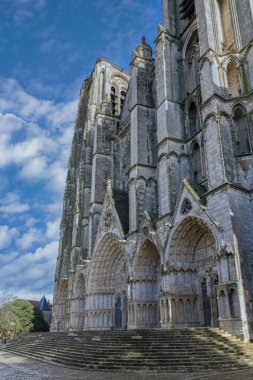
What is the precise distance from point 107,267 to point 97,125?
13.4 m

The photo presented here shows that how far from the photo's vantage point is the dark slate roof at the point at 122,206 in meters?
23.9

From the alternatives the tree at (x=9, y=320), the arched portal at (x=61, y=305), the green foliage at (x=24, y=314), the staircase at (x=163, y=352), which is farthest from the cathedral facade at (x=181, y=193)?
the green foliage at (x=24, y=314)

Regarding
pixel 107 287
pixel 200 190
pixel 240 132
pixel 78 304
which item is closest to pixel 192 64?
pixel 240 132

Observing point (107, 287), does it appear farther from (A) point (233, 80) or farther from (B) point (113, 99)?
(B) point (113, 99)

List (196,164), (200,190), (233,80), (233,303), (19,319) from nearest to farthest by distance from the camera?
(233,303), (200,190), (233,80), (196,164), (19,319)

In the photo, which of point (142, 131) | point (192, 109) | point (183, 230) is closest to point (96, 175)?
point (142, 131)

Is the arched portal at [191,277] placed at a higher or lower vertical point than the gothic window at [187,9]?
lower

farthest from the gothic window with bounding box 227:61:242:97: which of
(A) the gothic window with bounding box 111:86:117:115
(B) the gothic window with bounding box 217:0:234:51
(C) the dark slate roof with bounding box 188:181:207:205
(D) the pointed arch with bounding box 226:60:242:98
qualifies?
(A) the gothic window with bounding box 111:86:117:115

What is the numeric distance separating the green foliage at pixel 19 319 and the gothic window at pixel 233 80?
1393 inches

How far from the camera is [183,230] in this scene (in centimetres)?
1689

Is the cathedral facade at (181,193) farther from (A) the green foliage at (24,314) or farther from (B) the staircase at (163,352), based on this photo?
(A) the green foliage at (24,314)

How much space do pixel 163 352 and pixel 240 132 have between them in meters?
10.5

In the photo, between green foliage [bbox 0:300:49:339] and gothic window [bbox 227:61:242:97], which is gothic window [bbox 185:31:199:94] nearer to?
gothic window [bbox 227:61:242:97]

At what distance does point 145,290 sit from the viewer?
19.7 metres
